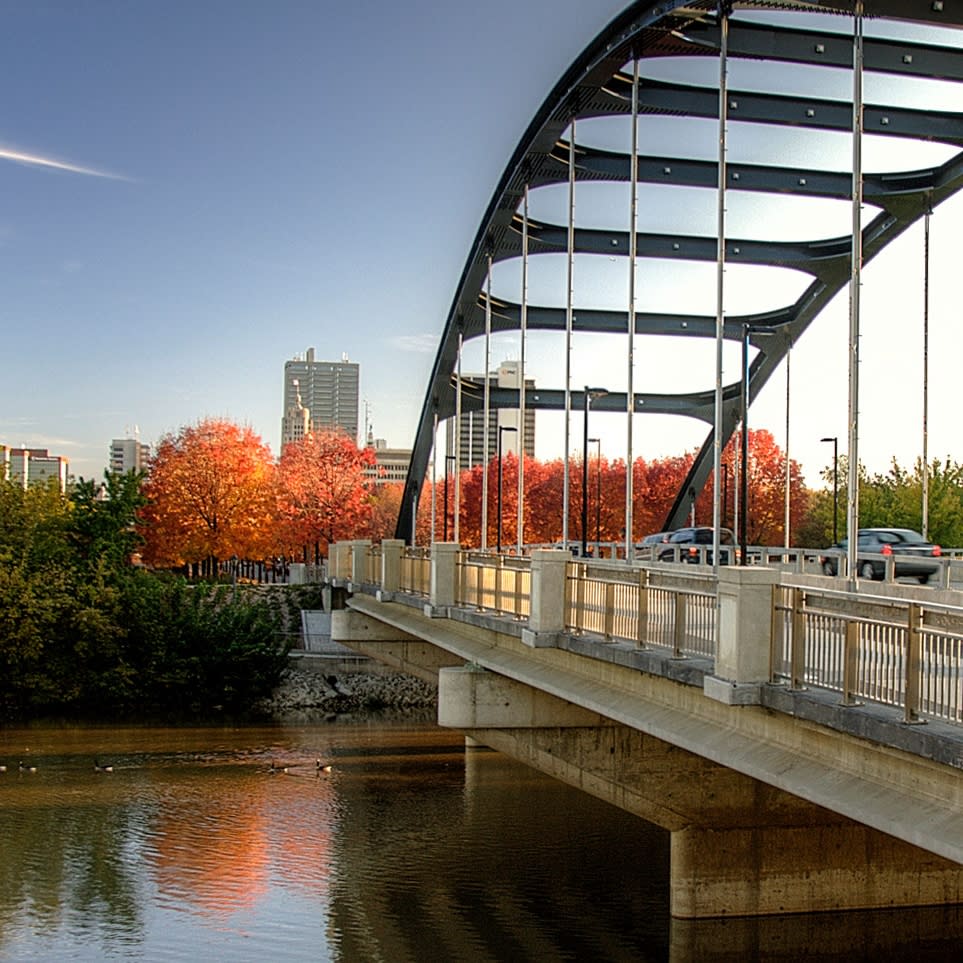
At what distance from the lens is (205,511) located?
66750 mm

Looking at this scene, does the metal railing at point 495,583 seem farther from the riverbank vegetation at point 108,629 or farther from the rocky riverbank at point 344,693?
the riverbank vegetation at point 108,629

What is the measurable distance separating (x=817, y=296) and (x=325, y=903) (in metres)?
30.5

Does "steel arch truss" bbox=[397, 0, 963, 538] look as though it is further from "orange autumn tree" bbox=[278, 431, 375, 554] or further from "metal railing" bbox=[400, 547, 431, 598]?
"orange autumn tree" bbox=[278, 431, 375, 554]

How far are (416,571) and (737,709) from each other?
18428mm

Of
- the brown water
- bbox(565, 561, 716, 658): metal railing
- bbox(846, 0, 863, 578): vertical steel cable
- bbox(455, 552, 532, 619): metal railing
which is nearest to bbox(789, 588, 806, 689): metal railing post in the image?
bbox(565, 561, 716, 658): metal railing

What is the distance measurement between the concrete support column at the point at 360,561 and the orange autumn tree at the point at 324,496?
109ft

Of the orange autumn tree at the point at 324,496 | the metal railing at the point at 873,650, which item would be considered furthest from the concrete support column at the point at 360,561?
the orange autumn tree at the point at 324,496

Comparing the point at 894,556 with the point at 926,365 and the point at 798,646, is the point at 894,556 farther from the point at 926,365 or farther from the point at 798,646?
the point at 798,646

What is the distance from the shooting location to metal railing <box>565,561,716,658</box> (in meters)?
13.9

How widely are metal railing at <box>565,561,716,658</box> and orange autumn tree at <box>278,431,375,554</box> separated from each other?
188ft

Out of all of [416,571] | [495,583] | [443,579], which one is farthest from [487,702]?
[416,571]

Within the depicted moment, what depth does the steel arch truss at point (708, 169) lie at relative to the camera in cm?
2633

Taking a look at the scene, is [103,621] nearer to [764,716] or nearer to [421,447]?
[421,447]

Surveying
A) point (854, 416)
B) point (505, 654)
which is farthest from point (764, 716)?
point (505, 654)
